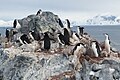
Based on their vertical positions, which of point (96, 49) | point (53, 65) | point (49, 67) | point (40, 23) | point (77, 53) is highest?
point (40, 23)

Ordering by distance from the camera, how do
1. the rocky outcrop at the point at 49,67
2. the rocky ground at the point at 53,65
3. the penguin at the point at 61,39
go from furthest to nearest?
the penguin at the point at 61,39
the rocky ground at the point at 53,65
the rocky outcrop at the point at 49,67

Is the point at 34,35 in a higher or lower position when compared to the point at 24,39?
higher

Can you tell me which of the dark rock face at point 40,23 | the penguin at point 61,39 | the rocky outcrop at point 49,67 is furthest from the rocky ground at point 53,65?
the dark rock face at point 40,23

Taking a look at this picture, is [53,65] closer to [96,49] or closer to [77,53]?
[77,53]

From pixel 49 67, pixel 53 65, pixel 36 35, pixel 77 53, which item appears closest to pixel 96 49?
pixel 77 53

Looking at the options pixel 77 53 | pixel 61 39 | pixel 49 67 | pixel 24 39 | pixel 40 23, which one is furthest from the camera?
pixel 40 23

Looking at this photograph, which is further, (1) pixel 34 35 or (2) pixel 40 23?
(2) pixel 40 23

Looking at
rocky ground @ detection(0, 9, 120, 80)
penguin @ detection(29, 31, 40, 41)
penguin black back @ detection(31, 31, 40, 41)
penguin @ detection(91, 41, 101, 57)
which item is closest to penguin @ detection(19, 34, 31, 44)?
penguin @ detection(29, 31, 40, 41)

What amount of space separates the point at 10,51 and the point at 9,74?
241cm

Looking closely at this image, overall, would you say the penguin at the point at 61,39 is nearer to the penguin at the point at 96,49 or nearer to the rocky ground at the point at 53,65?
the rocky ground at the point at 53,65

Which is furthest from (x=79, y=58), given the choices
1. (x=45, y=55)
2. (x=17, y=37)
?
(x=17, y=37)

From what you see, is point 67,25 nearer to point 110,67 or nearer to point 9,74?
point 9,74

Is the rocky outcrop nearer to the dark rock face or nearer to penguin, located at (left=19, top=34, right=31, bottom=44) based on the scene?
penguin, located at (left=19, top=34, right=31, bottom=44)

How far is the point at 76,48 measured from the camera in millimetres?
25578
